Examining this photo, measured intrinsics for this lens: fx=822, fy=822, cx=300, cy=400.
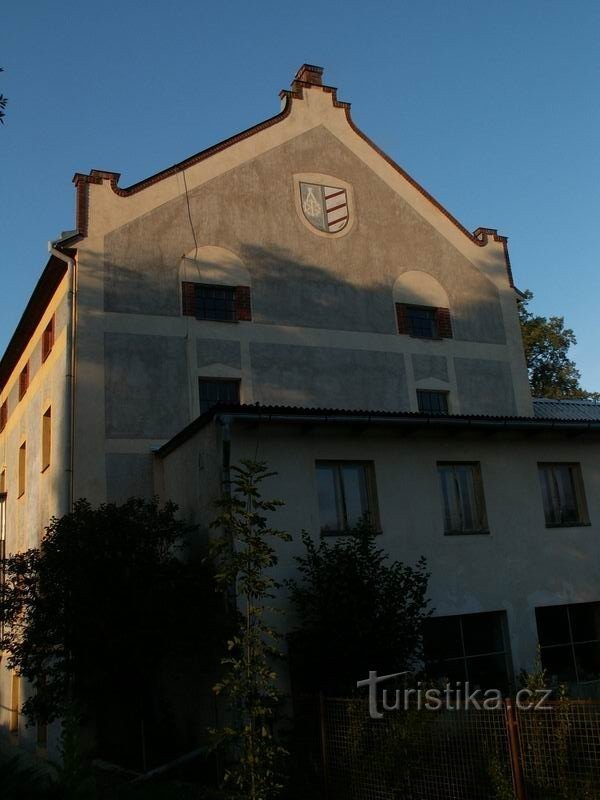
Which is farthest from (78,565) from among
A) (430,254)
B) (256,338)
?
(430,254)

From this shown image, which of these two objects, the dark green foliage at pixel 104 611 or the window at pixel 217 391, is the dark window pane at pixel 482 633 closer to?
the dark green foliage at pixel 104 611

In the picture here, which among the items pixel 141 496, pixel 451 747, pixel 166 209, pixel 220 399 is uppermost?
pixel 166 209

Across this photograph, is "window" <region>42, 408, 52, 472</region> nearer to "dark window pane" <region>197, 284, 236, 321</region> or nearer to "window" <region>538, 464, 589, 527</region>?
"dark window pane" <region>197, 284, 236, 321</region>

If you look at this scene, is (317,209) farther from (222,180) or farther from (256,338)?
(256,338)

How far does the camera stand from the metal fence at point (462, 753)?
335 inches

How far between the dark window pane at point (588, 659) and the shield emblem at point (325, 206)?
12901 mm

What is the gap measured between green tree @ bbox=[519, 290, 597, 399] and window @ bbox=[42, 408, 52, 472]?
2683cm

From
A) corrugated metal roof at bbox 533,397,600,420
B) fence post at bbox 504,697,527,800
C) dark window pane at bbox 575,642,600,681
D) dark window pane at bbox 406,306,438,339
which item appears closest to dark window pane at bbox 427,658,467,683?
dark window pane at bbox 575,642,600,681

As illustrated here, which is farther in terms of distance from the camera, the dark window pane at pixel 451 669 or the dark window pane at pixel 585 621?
the dark window pane at pixel 585 621

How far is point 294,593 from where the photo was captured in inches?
562

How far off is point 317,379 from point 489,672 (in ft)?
28.6

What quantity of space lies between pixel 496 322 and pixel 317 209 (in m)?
6.50

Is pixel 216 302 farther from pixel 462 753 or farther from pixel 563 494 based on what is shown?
pixel 462 753

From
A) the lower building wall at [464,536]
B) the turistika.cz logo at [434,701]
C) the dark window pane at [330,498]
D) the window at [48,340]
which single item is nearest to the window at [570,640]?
the lower building wall at [464,536]
